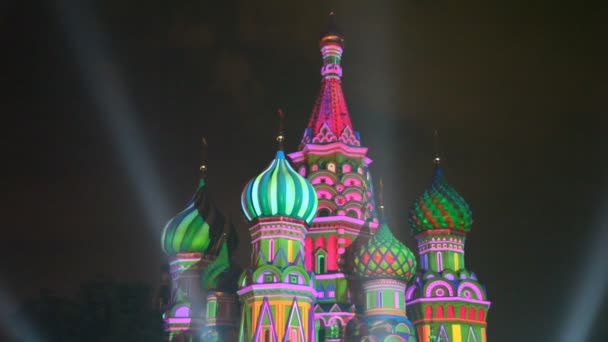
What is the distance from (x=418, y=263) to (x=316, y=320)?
575cm

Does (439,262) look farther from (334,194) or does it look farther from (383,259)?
(334,194)

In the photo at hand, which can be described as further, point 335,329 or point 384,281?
point 384,281

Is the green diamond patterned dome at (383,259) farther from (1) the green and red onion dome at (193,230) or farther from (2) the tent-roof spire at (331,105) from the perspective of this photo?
(1) the green and red onion dome at (193,230)

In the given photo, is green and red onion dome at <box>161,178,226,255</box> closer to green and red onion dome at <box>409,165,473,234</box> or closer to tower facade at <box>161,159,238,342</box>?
tower facade at <box>161,159,238,342</box>

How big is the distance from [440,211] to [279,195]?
774 centimetres

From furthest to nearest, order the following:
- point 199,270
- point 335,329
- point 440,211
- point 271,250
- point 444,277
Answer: point 199,270
point 440,211
point 444,277
point 335,329
point 271,250

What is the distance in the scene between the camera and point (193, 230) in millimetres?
33750

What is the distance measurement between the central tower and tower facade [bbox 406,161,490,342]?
224 cm

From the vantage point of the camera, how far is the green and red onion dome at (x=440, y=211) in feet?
108

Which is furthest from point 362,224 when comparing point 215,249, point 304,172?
point 215,249

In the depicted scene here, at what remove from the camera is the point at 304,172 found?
34.1 metres

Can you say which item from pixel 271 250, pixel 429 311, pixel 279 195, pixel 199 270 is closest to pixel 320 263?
pixel 271 250

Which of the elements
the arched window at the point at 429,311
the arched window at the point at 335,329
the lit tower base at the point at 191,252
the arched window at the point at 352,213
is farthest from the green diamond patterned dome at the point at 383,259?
the lit tower base at the point at 191,252

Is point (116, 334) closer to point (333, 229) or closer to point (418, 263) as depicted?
point (333, 229)
